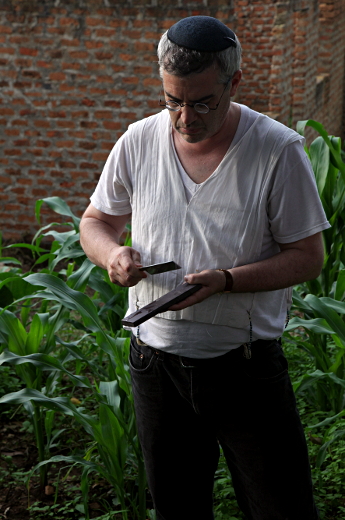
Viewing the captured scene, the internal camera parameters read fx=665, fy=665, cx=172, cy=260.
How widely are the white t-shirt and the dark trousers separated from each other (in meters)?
0.04

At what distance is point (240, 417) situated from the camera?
70.0 inches

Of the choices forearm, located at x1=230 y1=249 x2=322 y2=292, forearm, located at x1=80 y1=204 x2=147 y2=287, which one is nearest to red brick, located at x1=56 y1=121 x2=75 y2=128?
forearm, located at x1=80 y1=204 x2=147 y2=287

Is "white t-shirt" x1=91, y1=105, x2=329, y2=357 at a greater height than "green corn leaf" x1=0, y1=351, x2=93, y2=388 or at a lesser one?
greater

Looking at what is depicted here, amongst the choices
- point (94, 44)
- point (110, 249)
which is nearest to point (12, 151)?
point (94, 44)

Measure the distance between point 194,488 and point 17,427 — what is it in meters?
1.51

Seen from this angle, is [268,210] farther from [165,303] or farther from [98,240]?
[98,240]

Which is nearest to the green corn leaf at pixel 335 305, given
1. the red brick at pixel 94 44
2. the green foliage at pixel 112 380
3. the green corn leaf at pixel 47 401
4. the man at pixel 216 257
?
the green foliage at pixel 112 380

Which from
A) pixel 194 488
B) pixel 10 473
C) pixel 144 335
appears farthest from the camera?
pixel 10 473

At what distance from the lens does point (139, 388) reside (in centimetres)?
189

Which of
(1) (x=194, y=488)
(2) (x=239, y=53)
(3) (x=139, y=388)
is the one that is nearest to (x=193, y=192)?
(2) (x=239, y=53)

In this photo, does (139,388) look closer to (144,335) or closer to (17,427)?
(144,335)

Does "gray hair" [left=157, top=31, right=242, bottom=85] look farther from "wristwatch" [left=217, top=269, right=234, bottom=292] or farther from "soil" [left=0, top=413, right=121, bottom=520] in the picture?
"soil" [left=0, top=413, right=121, bottom=520]

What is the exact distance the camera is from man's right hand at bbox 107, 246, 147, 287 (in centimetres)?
167

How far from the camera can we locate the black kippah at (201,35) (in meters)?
1.53
